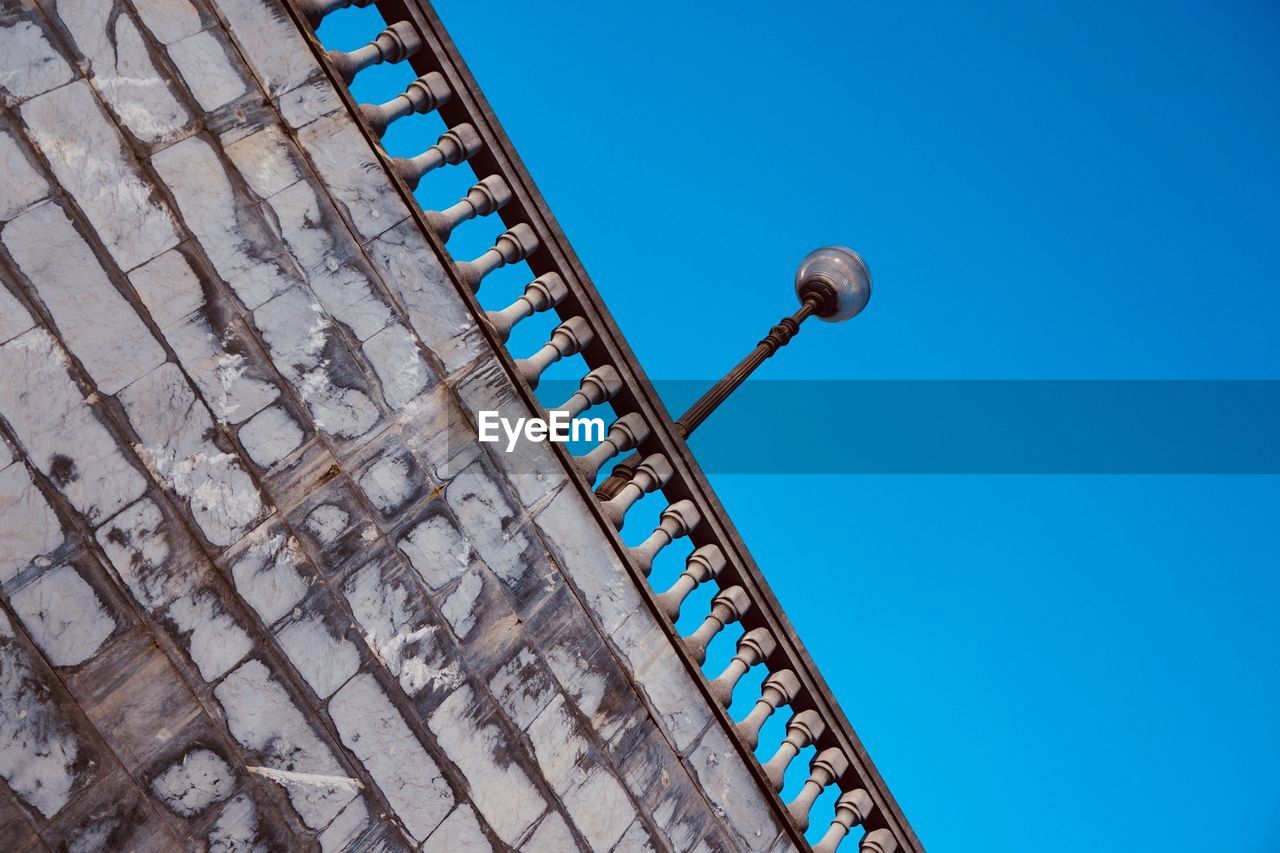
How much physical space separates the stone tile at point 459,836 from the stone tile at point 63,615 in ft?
8.20

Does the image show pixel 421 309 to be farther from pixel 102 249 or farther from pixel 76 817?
pixel 76 817

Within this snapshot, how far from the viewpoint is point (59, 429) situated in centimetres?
647

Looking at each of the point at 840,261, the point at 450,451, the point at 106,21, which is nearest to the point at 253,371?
the point at 450,451

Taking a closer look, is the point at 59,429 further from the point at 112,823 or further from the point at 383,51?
the point at 383,51

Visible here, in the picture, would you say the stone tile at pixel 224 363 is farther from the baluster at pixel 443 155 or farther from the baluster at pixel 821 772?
the baluster at pixel 821 772

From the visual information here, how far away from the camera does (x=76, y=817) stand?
6.30 meters

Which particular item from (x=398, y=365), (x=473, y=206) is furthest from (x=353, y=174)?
(x=398, y=365)

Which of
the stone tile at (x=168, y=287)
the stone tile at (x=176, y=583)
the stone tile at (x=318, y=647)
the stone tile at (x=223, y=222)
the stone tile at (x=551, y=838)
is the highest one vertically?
the stone tile at (x=223, y=222)

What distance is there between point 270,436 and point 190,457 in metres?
0.51

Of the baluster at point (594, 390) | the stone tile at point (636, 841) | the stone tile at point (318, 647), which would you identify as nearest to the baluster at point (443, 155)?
the baluster at point (594, 390)

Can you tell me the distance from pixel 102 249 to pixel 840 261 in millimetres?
7409

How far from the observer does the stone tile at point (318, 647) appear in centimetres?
699

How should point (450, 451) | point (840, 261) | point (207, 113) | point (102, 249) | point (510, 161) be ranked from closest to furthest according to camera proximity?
1. point (102, 249)
2. point (207, 113)
3. point (450, 451)
4. point (510, 161)
5. point (840, 261)

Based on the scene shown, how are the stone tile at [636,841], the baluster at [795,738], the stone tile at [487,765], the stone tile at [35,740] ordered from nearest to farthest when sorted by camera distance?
the stone tile at [35,740] → the stone tile at [487,765] → the stone tile at [636,841] → the baluster at [795,738]
